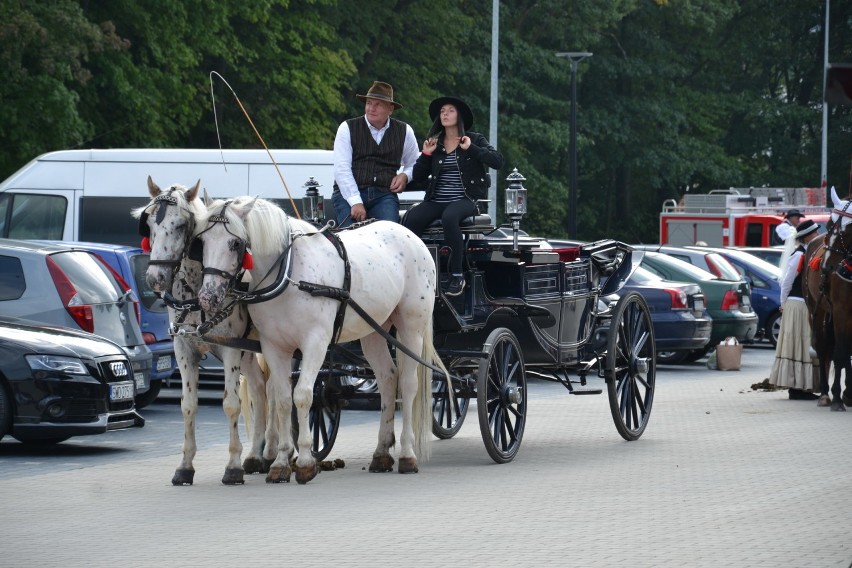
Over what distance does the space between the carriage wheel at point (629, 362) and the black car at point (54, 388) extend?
386cm

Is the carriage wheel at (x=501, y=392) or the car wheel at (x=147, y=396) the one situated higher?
the carriage wheel at (x=501, y=392)

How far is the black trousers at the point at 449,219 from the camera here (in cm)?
1188

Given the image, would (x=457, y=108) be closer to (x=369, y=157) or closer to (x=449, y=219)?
(x=369, y=157)

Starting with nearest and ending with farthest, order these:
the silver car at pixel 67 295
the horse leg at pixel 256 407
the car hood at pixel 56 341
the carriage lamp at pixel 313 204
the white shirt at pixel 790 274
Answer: the horse leg at pixel 256 407, the carriage lamp at pixel 313 204, the car hood at pixel 56 341, the silver car at pixel 67 295, the white shirt at pixel 790 274

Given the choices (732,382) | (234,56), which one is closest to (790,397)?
(732,382)

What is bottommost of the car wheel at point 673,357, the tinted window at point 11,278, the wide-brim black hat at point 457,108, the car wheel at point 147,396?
the car wheel at point 673,357

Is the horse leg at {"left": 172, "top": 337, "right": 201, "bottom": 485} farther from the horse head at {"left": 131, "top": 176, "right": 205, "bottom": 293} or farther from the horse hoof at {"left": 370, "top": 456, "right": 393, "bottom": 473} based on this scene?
the horse hoof at {"left": 370, "top": 456, "right": 393, "bottom": 473}

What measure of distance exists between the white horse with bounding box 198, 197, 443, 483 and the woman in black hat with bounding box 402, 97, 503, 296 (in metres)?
0.56

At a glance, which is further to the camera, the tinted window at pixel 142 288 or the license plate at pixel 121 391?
the tinted window at pixel 142 288

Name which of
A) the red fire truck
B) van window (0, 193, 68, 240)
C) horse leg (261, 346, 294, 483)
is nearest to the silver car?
horse leg (261, 346, 294, 483)

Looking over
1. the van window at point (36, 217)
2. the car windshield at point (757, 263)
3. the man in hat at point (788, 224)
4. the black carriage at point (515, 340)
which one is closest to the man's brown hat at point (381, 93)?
the black carriage at point (515, 340)

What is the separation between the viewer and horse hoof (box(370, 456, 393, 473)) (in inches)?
445

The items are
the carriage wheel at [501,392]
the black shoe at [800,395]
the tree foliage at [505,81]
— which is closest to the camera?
the carriage wheel at [501,392]

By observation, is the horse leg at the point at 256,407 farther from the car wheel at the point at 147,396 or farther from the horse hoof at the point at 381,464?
the car wheel at the point at 147,396
